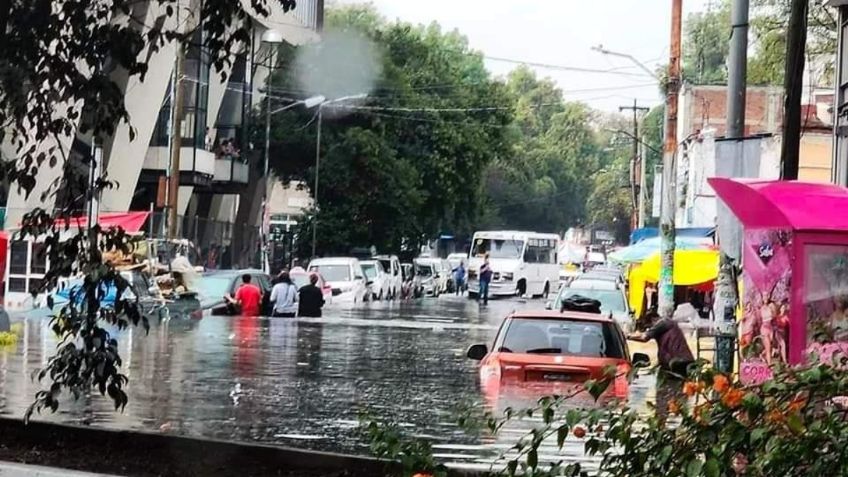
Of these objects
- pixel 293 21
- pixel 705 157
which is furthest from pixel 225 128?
pixel 705 157

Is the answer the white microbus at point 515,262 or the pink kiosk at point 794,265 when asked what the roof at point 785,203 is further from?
the white microbus at point 515,262

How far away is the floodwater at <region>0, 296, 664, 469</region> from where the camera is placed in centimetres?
1248

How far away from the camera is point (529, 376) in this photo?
1306 cm

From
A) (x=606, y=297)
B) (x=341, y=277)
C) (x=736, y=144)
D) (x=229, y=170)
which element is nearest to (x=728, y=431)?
(x=736, y=144)

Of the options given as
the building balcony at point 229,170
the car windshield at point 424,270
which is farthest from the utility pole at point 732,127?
the car windshield at point 424,270

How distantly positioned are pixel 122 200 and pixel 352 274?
7956 millimetres

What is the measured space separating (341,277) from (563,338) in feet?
100

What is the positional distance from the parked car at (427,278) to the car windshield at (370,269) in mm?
8743

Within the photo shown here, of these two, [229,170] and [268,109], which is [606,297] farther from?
[268,109]

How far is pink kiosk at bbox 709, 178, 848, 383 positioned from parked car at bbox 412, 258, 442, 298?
1850 inches

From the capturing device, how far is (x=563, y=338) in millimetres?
13828

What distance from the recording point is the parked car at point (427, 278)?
59438 millimetres

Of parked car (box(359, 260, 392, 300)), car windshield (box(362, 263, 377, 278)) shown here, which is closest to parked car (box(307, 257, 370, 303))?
parked car (box(359, 260, 392, 300))

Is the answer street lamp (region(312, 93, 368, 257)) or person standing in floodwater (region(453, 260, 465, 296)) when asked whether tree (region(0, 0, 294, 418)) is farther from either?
person standing in floodwater (region(453, 260, 465, 296))
